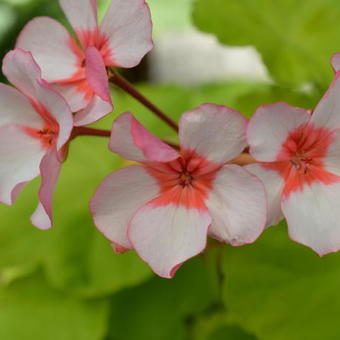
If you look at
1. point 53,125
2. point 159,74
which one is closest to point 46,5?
point 159,74

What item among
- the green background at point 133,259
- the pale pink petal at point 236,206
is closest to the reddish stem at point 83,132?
the pale pink petal at point 236,206

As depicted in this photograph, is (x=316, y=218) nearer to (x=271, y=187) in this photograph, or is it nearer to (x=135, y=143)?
(x=271, y=187)

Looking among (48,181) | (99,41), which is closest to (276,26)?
(99,41)

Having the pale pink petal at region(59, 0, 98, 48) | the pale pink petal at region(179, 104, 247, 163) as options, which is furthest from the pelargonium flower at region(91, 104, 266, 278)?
the pale pink petal at region(59, 0, 98, 48)

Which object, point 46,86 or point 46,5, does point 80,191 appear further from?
point 46,5

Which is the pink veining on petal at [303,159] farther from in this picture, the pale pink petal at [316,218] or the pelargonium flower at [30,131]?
the pelargonium flower at [30,131]
